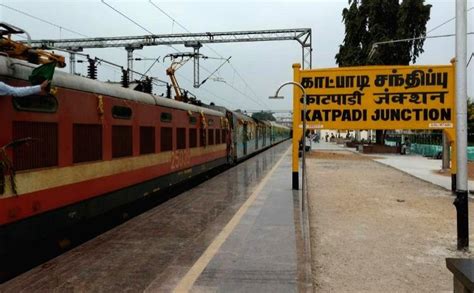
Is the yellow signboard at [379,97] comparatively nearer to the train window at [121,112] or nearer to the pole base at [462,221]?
the train window at [121,112]

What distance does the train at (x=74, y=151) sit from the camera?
215 inches

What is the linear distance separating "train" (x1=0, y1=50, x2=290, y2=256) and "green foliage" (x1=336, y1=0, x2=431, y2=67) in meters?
28.9

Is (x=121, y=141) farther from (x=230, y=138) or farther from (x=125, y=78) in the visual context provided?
(x=230, y=138)

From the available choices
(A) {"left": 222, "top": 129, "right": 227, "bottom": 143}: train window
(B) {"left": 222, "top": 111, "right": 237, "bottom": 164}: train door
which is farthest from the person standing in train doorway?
(B) {"left": 222, "top": 111, "right": 237, "bottom": 164}: train door

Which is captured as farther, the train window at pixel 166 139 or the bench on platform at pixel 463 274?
the train window at pixel 166 139

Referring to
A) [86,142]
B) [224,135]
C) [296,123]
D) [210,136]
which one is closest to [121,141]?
[86,142]

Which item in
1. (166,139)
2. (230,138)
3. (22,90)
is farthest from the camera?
(230,138)

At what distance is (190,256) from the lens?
650cm

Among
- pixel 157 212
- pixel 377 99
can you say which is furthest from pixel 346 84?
pixel 157 212

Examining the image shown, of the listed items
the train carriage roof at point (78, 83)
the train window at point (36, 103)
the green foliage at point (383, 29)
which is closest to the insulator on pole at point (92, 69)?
the train carriage roof at point (78, 83)

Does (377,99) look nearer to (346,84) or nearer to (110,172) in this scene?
(346,84)

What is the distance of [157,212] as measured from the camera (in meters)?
10.1

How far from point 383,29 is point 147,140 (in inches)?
1328

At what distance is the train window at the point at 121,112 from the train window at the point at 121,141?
0.63ft
